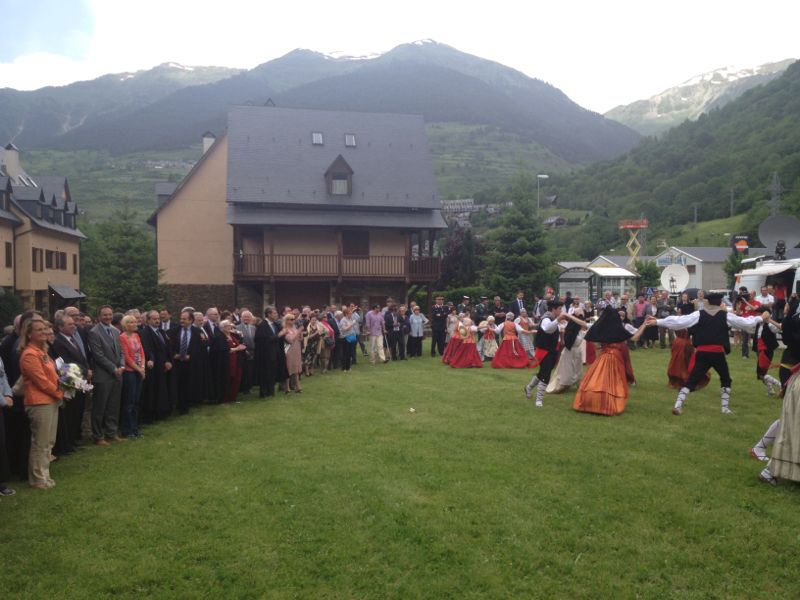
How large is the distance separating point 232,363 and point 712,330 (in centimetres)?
877

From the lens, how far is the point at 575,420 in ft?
34.9

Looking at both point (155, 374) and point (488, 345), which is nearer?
point (155, 374)

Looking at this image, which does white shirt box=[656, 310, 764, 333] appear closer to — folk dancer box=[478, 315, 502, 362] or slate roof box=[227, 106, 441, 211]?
folk dancer box=[478, 315, 502, 362]

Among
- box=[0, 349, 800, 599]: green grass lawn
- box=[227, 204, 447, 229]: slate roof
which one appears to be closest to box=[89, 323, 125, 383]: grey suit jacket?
box=[0, 349, 800, 599]: green grass lawn

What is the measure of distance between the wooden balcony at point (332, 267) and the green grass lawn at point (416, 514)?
22367 mm

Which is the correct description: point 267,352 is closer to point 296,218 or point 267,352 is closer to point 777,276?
point 777,276

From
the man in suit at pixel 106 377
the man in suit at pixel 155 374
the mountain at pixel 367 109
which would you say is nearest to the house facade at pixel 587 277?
the man in suit at pixel 155 374

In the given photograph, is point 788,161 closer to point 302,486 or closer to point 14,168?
point 14,168

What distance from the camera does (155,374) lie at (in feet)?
37.2

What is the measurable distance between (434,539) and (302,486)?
2.01 metres

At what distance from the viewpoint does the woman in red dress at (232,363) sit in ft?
43.7

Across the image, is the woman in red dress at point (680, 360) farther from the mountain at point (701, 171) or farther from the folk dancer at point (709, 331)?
the mountain at point (701, 171)

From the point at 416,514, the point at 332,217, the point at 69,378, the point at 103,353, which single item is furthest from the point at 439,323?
the point at 416,514

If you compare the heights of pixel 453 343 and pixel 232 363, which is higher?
pixel 232 363
